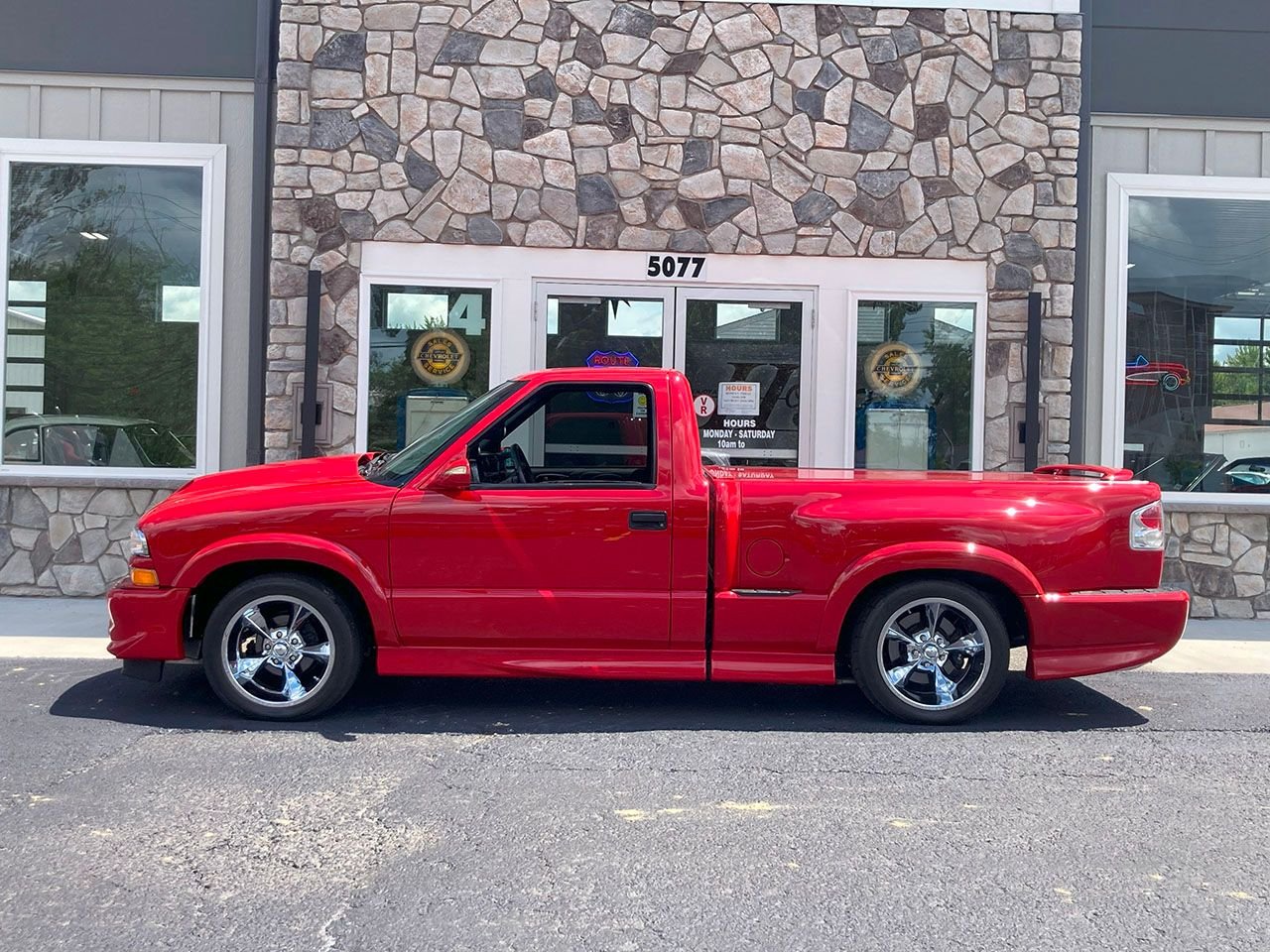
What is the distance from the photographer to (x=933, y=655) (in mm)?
6348

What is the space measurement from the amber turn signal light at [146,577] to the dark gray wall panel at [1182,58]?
8.24m

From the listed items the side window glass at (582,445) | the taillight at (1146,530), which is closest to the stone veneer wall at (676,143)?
the side window glass at (582,445)

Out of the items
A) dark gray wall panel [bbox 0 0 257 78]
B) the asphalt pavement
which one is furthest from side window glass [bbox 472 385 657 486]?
dark gray wall panel [bbox 0 0 257 78]

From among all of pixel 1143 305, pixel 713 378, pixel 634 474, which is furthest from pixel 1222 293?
pixel 634 474

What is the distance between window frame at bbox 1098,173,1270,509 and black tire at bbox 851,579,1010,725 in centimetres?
476

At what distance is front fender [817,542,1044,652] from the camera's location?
6.24 m

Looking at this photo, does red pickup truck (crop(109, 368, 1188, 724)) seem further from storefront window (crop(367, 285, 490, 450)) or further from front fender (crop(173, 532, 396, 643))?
storefront window (crop(367, 285, 490, 450))

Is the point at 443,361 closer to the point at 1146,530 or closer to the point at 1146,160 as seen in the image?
the point at 1146,530

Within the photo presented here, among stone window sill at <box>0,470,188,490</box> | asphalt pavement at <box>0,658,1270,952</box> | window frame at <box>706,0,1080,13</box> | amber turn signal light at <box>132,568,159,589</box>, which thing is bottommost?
asphalt pavement at <box>0,658,1270,952</box>

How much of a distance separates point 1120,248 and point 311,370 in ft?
21.9

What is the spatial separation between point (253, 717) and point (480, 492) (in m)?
1.57

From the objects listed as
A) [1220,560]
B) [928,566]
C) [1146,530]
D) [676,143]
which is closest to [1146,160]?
[1220,560]

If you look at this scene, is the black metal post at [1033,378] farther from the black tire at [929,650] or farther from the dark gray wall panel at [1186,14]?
the black tire at [929,650]

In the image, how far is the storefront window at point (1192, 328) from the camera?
34.3 ft
